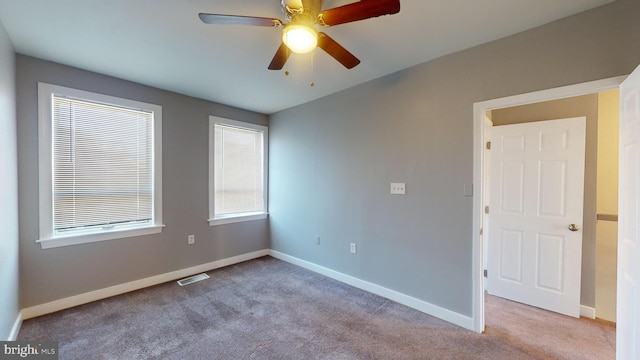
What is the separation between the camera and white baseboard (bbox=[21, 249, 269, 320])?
2381 millimetres

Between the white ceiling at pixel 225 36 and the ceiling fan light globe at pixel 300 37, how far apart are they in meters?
0.32

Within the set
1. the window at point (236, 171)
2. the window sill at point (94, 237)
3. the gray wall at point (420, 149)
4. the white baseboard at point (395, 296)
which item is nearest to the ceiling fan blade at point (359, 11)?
the gray wall at point (420, 149)

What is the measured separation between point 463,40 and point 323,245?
9.09 ft

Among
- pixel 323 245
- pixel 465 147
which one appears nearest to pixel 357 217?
pixel 323 245

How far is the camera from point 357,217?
121 inches

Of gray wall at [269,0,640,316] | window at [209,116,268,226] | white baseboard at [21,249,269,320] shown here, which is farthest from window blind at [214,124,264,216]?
gray wall at [269,0,640,316]

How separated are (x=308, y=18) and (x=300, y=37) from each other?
11 cm

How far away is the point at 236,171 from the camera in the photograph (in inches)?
157

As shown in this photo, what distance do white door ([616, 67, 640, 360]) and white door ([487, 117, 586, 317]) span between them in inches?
40.0

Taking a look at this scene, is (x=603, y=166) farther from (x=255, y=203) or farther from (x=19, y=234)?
(x=19, y=234)

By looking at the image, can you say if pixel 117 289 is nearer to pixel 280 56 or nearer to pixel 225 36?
pixel 225 36

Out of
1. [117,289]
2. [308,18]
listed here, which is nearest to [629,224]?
[308,18]

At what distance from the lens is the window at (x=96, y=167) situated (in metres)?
2.44

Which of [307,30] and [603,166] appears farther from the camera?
[603,166]
